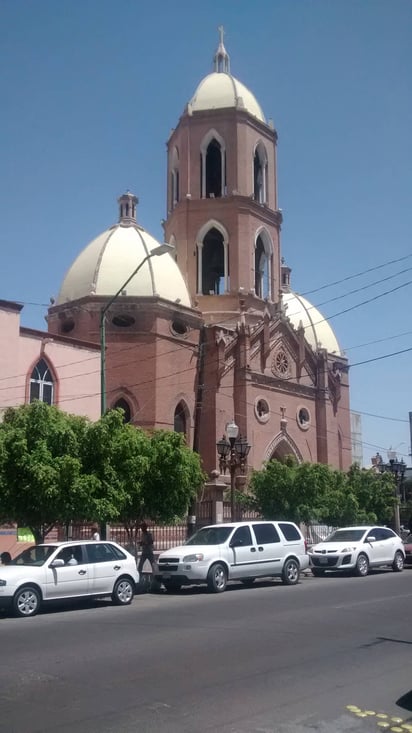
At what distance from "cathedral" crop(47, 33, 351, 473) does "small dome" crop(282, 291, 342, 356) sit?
0.38 m

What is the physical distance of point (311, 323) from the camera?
166ft

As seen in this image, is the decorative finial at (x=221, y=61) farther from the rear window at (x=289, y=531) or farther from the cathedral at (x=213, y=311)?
the rear window at (x=289, y=531)

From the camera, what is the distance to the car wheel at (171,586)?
58.8ft

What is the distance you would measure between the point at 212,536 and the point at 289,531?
247cm

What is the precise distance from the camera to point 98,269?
1462 inches

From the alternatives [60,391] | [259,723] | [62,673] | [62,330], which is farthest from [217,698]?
[62,330]

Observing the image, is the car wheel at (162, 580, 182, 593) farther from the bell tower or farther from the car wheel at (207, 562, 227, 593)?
the bell tower

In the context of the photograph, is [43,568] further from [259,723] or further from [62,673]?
[259,723]

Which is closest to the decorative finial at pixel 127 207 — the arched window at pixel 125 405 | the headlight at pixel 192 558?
the arched window at pixel 125 405

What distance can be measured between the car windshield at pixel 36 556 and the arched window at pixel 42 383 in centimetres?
1268

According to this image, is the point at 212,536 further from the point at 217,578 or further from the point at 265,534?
the point at 265,534

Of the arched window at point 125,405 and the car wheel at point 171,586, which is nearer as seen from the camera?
the car wheel at point 171,586

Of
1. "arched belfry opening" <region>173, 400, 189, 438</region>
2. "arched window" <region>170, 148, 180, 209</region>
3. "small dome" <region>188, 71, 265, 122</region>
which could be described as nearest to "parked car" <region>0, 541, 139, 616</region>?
"arched belfry opening" <region>173, 400, 189, 438</region>

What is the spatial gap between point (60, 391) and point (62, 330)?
9.18 m
